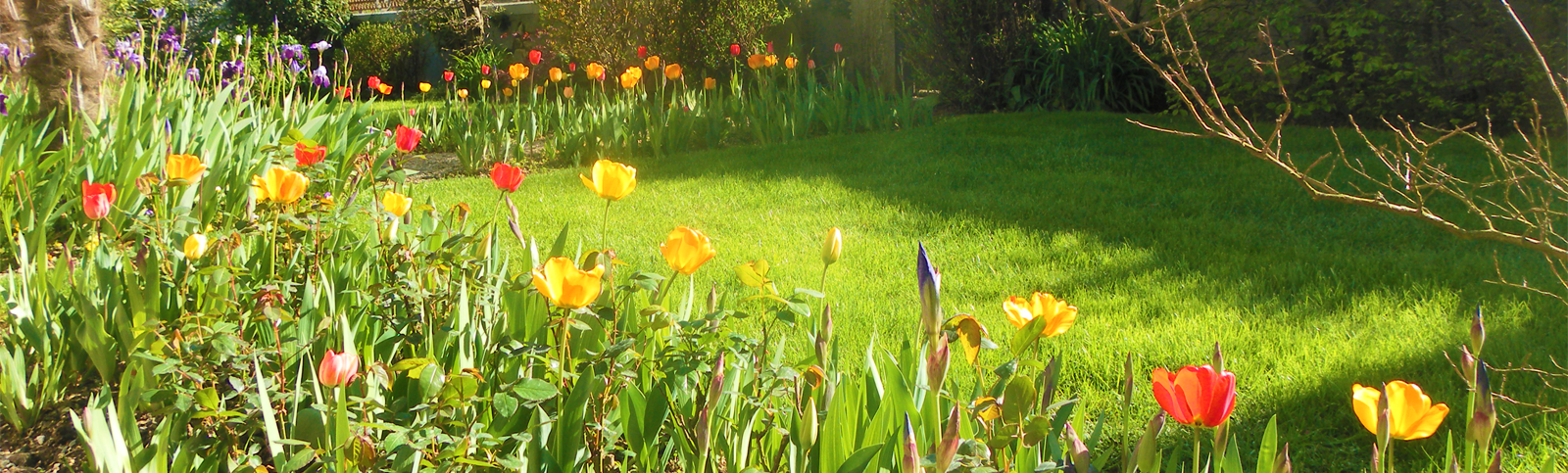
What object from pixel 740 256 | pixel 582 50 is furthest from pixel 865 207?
pixel 582 50

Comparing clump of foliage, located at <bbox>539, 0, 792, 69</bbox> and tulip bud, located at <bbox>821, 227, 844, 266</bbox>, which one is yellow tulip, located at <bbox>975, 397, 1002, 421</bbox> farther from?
clump of foliage, located at <bbox>539, 0, 792, 69</bbox>

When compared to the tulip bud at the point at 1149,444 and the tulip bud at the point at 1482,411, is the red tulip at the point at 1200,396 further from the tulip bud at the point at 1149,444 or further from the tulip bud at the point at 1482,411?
the tulip bud at the point at 1482,411

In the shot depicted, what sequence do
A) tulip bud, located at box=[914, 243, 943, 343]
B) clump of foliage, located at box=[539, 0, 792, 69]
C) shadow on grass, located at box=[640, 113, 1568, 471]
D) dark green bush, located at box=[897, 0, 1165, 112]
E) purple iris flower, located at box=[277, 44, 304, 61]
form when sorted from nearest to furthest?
tulip bud, located at box=[914, 243, 943, 343]
shadow on grass, located at box=[640, 113, 1568, 471]
purple iris flower, located at box=[277, 44, 304, 61]
dark green bush, located at box=[897, 0, 1165, 112]
clump of foliage, located at box=[539, 0, 792, 69]

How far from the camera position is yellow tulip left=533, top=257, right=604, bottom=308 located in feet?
4.04

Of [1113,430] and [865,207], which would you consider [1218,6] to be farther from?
Result: [1113,430]

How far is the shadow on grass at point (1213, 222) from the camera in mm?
2344

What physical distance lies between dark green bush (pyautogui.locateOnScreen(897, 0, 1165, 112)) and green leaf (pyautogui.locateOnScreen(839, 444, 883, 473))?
6.40 m

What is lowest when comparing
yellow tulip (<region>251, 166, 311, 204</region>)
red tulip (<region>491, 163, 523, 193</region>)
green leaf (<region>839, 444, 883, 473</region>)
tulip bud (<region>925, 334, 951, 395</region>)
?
green leaf (<region>839, 444, 883, 473</region>)

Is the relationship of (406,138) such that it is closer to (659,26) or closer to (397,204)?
(397,204)

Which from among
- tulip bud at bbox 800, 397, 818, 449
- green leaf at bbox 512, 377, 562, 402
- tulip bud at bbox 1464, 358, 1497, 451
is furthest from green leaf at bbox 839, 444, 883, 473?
tulip bud at bbox 1464, 358, 1497, 451

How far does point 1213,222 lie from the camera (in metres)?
3.88

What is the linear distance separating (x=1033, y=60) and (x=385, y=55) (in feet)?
37.3

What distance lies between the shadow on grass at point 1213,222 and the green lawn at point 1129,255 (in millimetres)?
11

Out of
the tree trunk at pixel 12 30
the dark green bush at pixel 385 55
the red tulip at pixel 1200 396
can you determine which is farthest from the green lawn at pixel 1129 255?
the dark green bush at pixel 385 55
